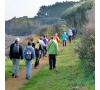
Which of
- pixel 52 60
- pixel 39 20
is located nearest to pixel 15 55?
pixel 52 60

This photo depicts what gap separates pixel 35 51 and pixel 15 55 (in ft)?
3.67

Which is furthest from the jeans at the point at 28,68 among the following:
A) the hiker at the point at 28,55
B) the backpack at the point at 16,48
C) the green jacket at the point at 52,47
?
the green jacket at the point at 52,47

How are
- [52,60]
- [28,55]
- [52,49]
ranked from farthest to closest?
[52,49]
[52,60]
[28,55]

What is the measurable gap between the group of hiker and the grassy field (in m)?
0.19

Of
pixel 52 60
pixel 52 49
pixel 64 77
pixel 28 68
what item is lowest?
pixel 64 77

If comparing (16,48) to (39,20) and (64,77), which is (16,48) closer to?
(39,20)

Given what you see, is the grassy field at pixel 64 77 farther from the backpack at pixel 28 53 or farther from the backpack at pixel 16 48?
the backpack at pixel 16 48

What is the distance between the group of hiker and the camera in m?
11.8

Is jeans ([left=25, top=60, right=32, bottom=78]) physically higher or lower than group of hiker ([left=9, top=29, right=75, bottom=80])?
lower

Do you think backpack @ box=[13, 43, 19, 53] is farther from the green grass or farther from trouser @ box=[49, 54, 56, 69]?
trouser @ box=[49, 54, 56, 69]

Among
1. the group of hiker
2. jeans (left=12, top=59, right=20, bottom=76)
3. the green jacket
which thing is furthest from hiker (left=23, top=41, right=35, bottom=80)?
the green jacket

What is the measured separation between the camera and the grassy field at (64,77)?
10523 mm

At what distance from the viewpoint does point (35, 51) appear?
13.2 meters
